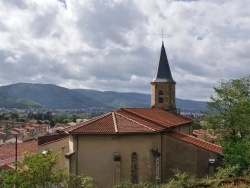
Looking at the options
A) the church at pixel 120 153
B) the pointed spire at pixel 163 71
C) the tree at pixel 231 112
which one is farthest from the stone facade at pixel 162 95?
the church at pixel 120 153

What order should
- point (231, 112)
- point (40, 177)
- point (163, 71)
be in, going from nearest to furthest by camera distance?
point (40, 177)
point (231, 112)
point (163, 71)

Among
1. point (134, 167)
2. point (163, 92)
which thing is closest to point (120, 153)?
point (134, 167)

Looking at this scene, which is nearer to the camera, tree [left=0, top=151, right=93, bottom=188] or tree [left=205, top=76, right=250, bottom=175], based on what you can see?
tree [left=0, top=151, right=93, bottom=188]

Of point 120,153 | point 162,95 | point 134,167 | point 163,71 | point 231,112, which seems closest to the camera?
point 120,153

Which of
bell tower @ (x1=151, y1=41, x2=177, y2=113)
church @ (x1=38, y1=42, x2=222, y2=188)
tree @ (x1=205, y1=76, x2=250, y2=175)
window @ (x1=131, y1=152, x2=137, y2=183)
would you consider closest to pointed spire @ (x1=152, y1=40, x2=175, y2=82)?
bell tower @ (x1=151, y1=41, x2=177, y2=113)

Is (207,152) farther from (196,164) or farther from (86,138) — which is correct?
(86,138)

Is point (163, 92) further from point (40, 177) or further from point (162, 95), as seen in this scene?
point (40, 177)

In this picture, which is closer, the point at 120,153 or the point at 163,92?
the point at 120,153

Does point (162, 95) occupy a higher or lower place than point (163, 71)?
lower

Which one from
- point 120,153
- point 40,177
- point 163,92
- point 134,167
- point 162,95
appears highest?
point 163,92

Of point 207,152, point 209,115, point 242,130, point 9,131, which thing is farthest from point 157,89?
point 9,131

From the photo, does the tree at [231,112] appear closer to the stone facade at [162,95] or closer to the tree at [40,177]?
the stone facade at [162,95]

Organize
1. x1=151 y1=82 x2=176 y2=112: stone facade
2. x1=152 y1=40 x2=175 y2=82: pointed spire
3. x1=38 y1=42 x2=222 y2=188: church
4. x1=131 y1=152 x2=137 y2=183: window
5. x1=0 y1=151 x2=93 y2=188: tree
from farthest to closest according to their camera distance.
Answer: x1=152 y1=40 x2=175 y2=82: pointed spire
x1=151 y1=82 x2=176 y2=112: stone facade
x1=131 y1=152 x2=137 y2=183: window
x1=38 y1=42 x2=222 y2=188: church
x1=0 y1=151 x2=93 y2=188: tree

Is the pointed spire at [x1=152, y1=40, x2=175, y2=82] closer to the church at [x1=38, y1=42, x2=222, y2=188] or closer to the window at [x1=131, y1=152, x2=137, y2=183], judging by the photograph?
the church at [x1=38, y1=42, x2=222, y2=188]
